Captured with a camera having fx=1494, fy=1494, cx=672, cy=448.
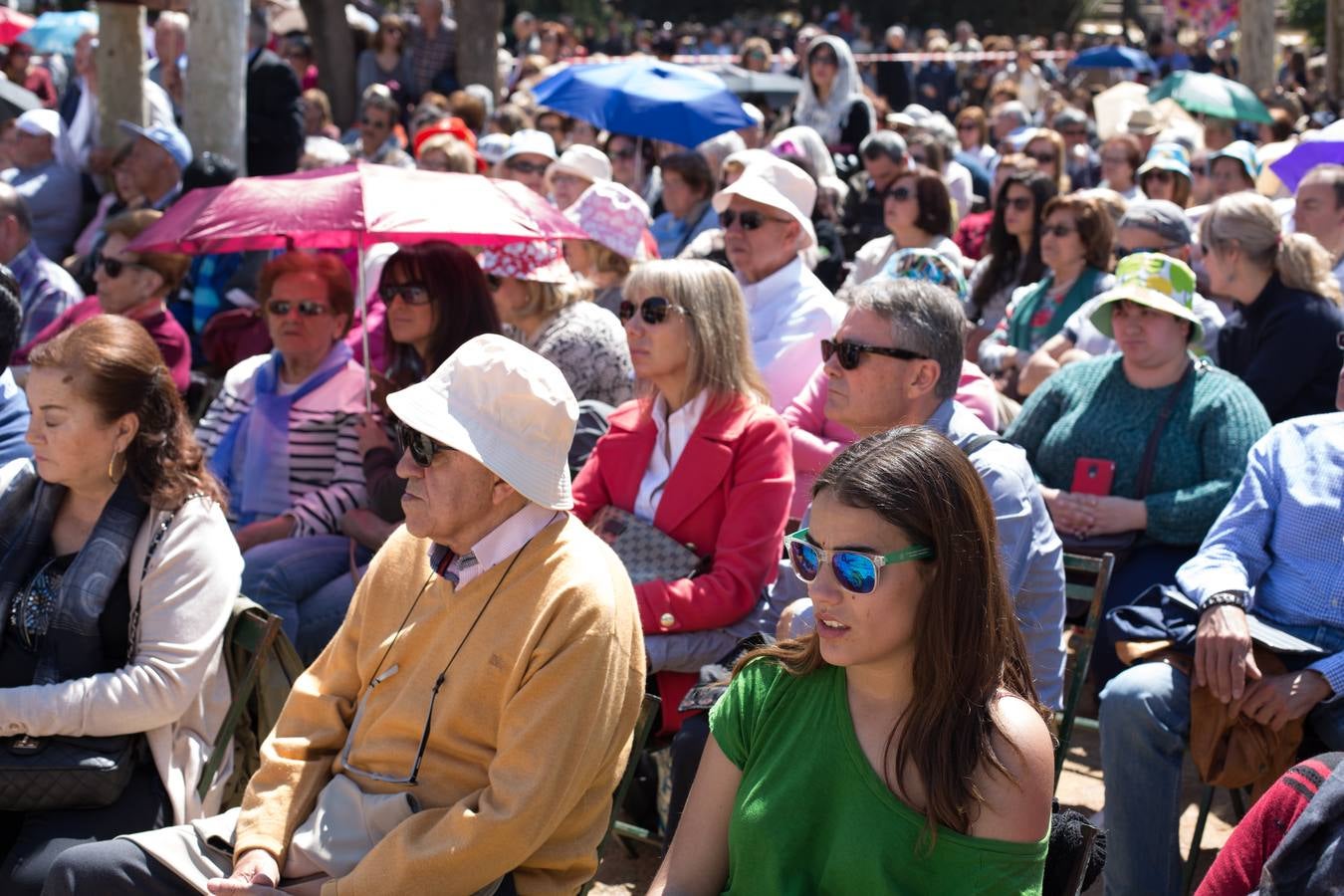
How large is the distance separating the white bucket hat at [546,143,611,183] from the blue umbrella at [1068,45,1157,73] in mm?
14764

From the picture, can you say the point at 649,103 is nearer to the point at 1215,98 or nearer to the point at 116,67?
the point at 116,67

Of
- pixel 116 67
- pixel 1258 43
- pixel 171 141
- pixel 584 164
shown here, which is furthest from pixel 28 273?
pixel 1258 43

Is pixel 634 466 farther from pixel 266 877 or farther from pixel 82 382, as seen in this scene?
pixel 266 877

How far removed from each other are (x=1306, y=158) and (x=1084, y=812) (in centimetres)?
452

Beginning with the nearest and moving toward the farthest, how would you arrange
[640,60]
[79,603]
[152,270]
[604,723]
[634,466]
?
[604,723] → [79,603] → [634,466] → [152,270] → [640,60]

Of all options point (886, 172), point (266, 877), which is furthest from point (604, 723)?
point (886, 172)

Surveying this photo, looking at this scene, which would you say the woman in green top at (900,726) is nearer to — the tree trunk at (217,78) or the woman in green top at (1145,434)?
the woman in green top at (1145,434)

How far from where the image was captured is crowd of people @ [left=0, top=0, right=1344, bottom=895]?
248 cm

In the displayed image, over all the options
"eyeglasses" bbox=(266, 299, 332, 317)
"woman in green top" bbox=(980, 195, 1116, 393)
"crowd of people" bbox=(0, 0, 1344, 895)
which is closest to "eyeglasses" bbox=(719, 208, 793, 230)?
"crowd of people" bbox=(0, 0, 1344, 895)

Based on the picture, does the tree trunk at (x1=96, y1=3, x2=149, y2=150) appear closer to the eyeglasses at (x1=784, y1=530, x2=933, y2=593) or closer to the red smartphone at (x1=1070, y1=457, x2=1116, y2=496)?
the red smartphone at (x1=1070, y1=457, x2=1116, y2=496)

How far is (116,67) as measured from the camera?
31.7 ft

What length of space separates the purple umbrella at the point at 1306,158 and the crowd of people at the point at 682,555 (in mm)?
1086

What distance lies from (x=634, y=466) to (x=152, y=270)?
9.25 ft

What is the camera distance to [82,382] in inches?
142
